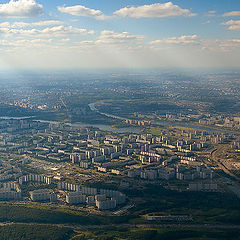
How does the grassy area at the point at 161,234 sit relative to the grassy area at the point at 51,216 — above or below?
below

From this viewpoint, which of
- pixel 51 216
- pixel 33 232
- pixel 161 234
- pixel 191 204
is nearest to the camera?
pixel 161 234

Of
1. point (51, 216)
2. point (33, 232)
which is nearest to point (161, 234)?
point (51, 216)

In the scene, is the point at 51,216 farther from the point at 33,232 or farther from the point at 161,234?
the point at 161,234

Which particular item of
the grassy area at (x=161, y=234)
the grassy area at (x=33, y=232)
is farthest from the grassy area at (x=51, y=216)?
the grassy area at (x=161, y=234)

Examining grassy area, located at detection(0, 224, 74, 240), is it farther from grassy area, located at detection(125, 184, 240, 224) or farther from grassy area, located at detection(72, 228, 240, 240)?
grassy area, located at detection(125, 184, 240, 224)

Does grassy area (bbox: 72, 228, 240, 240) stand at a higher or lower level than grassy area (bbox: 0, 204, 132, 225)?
lower

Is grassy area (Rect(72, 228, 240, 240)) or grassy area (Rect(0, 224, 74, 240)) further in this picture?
grassy area (Rect(0, 224, 74, 240))

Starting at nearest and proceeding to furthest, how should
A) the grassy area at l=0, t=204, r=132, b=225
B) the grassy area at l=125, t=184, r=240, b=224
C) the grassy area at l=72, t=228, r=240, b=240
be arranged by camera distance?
the grassy area at l=72, t=228, r=240, b=240 → the grassy area at l=0, t=204, r=132, b=225 → the grassy area at l=125, t=184, r=240, b=224

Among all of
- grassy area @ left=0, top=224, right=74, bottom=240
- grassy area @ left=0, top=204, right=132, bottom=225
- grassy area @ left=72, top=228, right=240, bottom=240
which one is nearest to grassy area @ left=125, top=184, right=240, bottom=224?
grassy area @ left=72, top=228, right=240, bottom=240

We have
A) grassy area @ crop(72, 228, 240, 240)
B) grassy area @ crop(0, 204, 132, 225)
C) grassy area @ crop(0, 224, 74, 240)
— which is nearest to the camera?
grassy area @ crop(72, 228, 240, 240)

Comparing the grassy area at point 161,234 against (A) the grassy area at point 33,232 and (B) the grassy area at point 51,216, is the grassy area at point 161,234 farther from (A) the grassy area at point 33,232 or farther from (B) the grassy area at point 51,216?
(B) the grassy area at point 51,216

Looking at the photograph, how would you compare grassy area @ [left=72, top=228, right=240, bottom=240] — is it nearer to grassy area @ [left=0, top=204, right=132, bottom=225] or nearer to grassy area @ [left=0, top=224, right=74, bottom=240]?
grassy area @ [left=0, top=224, right=74, bottom=240]

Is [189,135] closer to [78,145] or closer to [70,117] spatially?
[78,145]
